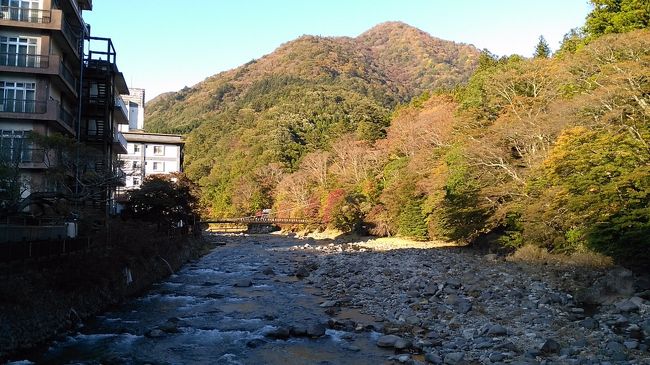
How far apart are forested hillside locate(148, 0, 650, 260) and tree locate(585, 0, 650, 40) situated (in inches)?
3.5

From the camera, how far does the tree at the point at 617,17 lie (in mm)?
29266

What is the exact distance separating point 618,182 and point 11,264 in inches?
743

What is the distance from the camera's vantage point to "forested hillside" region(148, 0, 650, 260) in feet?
62.0

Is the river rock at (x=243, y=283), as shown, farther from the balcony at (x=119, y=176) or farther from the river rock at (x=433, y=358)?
the river rock at (x=433, y=358)

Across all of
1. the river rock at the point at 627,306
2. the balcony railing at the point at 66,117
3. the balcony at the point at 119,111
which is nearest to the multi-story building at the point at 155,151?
the balcony at the point at 119,111

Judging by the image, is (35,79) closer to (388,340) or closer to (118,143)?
(118,143)

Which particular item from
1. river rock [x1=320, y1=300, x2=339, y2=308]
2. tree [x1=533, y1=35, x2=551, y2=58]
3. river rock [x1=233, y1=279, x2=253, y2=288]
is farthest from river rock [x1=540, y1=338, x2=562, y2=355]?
tree [x1=533, y1=35, x2=551, y2=58]

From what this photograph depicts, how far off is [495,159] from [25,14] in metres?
26.3

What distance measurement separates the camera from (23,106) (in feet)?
75.2

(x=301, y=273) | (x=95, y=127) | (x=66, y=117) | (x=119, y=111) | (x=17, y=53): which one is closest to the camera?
(x=17, y=53)

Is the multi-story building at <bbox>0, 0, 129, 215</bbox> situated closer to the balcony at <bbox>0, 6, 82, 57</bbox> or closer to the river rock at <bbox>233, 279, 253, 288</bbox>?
the balcony at <bbox>0, 6, 82, 57</bbox>

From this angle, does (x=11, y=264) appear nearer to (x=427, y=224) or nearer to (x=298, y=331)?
(x=298, y=331)

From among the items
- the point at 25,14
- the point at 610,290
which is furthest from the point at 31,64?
the point at 610,290

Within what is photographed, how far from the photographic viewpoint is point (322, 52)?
6658 inches
